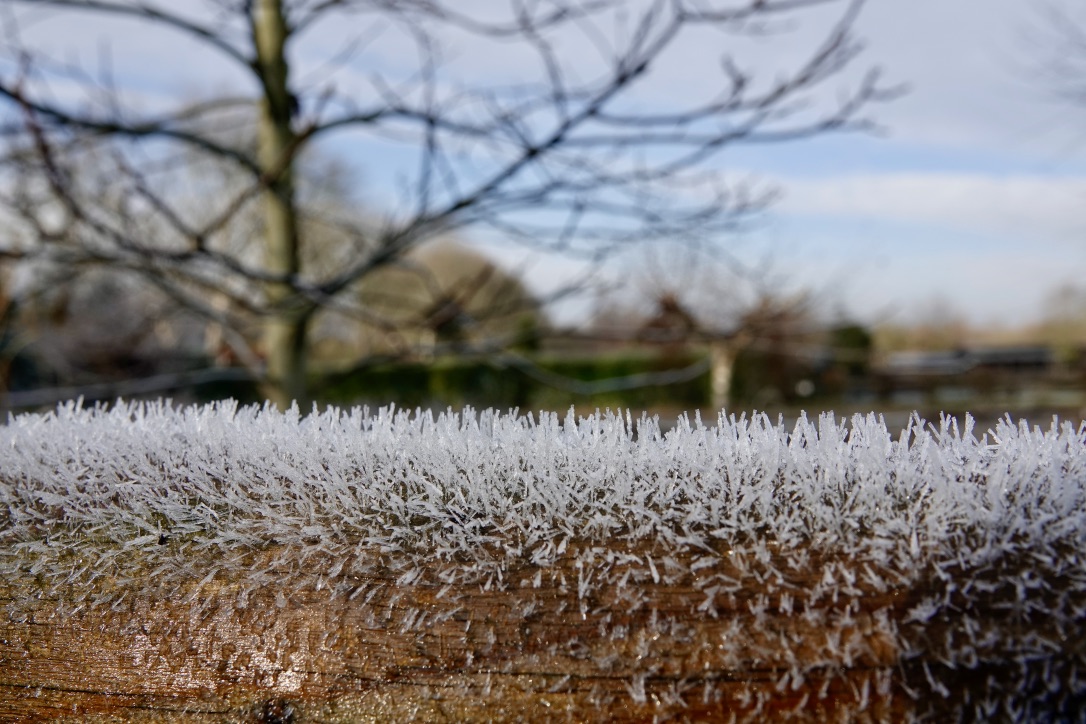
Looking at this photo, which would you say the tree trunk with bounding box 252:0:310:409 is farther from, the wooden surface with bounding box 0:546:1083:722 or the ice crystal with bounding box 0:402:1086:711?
the wooden surface with bounding box 0:546:1083:722

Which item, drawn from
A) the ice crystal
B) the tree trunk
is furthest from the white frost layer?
the tree trunk

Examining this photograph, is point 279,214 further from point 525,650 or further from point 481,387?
point 481,387

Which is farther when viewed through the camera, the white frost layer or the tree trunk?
the tree trunk

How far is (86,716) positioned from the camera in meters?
0.97

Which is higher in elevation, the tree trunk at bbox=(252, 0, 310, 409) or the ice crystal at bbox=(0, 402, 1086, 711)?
the tree trunk at bbox=(252, 0, 310, 409)

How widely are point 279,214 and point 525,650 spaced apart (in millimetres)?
3121

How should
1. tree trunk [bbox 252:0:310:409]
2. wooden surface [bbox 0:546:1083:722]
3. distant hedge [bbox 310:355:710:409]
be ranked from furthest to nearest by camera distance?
distant hedge [bbox 310:355:710:409] < tree trunk [bbox 252:0:310:409] < wooden surface [bbox 0:546:1083:722]

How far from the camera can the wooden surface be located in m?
0.78

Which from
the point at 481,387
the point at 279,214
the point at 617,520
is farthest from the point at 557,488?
the point at 481,387

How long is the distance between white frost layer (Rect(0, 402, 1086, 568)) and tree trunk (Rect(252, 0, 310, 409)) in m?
2.36

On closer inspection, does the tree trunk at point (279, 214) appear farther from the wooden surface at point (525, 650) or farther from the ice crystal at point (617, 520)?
the wooden surface at point (525, 650)

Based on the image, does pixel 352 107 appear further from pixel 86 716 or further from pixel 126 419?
pixel 86 716

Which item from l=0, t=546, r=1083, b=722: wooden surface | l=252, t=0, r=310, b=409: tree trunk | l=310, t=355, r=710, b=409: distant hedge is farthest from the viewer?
l=310, t=355, r=710, b=409: distant hedge

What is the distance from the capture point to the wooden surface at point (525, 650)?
2.55 ft
